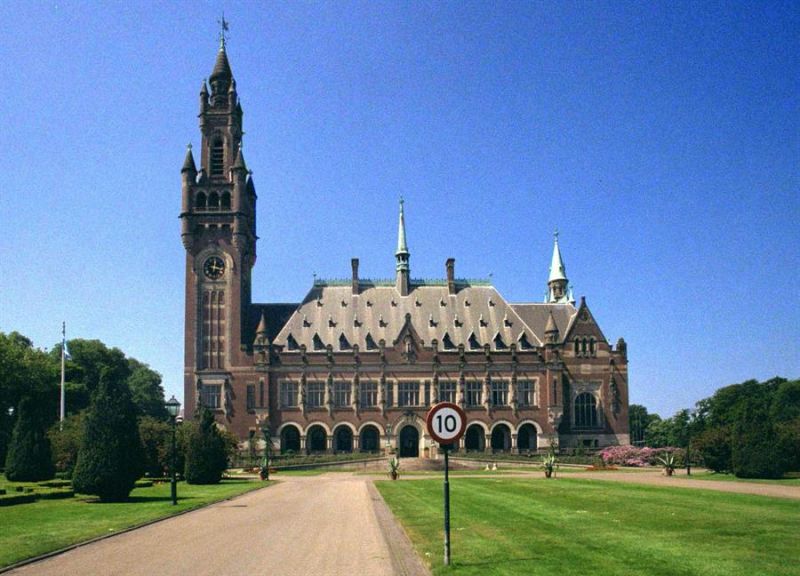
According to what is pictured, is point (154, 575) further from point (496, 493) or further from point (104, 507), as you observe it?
point (496, 493)

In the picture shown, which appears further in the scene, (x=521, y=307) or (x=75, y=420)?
(x=521, y=307)

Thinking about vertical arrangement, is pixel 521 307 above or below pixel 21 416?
above

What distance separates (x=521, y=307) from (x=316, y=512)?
75306 millimetres

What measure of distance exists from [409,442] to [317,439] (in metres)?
11.1

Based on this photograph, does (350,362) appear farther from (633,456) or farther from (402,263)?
(633,456)

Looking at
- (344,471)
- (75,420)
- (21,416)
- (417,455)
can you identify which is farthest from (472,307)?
(21,416)

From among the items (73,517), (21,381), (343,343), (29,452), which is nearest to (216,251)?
(343,343)

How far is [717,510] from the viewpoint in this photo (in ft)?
82.7

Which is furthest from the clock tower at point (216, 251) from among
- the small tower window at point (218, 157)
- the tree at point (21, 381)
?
the tree at point (21, 381)

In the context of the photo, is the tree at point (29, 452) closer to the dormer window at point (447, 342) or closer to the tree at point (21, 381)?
the tree at point (21, 381)

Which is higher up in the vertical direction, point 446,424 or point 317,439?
point 446,424

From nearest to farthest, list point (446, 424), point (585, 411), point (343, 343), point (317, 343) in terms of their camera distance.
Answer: point (446, 424), point (317, 343), point (343, 343), point (585, 411)

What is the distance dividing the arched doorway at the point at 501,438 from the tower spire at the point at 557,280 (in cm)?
2763

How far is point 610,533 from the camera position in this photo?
19766 millimetres
